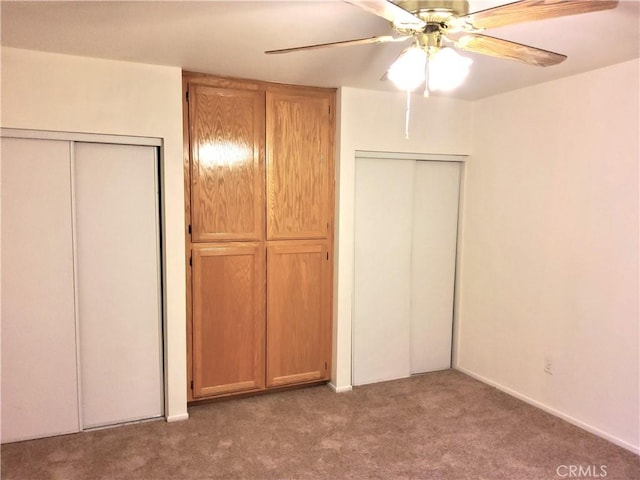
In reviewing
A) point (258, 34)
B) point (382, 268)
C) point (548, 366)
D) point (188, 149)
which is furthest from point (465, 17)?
point (548, 366)

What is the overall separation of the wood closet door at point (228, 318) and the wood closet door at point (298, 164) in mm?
325

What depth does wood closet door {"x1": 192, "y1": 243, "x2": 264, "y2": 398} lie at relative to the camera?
3.19 m

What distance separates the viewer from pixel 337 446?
9.00 feet

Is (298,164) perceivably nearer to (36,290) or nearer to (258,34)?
(258,34)

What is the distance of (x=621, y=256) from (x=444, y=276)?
1.45 metres

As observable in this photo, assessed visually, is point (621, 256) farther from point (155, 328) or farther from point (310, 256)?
point (155, 328)

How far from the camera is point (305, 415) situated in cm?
313

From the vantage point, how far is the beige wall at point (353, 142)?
3.43 m

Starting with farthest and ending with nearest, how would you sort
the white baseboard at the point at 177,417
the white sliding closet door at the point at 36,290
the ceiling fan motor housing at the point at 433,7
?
the white baseboard at the point at 177,417, the white sliding closet door at the point at 36,290, the ceiling fan motor housing at the point at 433,7

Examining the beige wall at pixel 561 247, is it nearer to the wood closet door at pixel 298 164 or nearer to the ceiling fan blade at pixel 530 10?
the wood closet door at pixel 298 164

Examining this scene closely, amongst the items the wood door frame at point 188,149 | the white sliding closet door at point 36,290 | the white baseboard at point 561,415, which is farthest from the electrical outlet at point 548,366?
the white sliding closet door at point 36,290

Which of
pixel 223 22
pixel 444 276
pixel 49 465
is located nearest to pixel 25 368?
pixel 49 465

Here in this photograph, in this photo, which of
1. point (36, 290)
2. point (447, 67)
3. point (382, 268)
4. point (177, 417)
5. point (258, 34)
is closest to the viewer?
point (447, 67)

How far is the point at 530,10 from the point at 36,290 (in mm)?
2860
